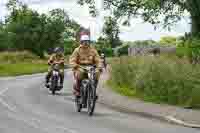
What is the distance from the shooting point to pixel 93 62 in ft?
49.6

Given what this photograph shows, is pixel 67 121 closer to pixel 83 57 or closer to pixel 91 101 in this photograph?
pixel 91 101

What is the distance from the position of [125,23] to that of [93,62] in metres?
19.0

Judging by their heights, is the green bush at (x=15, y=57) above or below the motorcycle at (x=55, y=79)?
below

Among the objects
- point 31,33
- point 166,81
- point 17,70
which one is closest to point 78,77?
point 166,81

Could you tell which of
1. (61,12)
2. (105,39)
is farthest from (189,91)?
(61,12)

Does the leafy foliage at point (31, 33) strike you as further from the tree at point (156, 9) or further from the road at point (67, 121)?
the road at point (67, 121)

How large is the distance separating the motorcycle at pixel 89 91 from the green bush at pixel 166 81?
2770 mm

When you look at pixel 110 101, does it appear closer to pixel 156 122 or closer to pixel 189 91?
pixel 189 91

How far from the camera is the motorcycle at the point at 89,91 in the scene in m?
14.5

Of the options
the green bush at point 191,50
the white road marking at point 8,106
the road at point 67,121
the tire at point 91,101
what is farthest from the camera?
the green bush at point 191,50

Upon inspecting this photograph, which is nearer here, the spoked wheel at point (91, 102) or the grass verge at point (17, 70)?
the spoked wheel at point (91, 102)

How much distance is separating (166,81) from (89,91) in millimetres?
3660

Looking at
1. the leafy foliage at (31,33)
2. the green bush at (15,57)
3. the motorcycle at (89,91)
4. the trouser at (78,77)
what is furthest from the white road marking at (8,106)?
the leafy foliage at (31,33)

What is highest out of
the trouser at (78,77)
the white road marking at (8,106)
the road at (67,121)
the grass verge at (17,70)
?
the trouser at (78,77)
